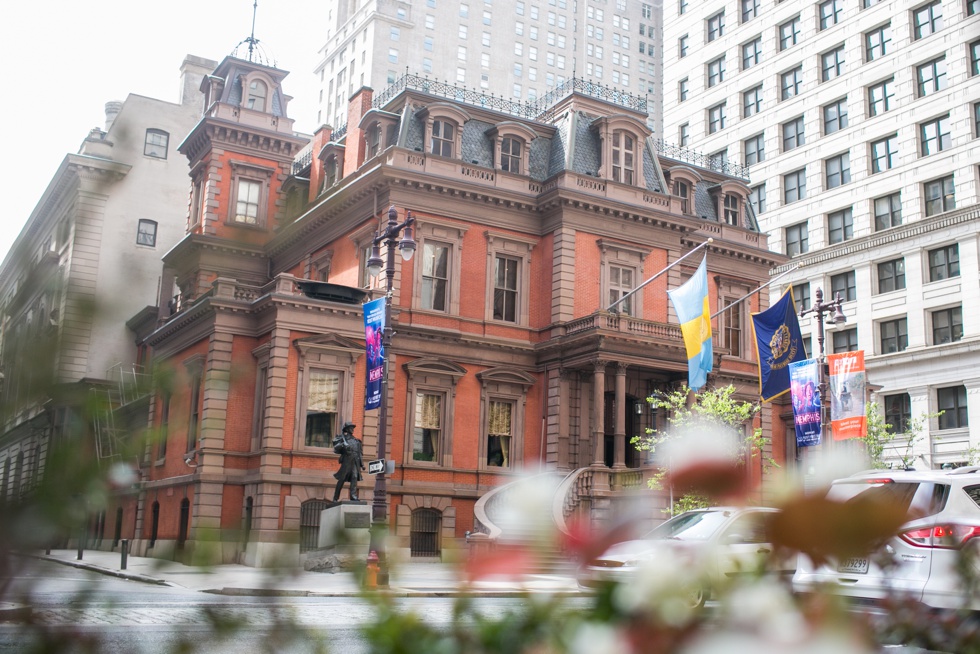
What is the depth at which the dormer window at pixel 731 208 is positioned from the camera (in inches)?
1628

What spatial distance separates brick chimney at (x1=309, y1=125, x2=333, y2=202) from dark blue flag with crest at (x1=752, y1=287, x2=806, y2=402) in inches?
750

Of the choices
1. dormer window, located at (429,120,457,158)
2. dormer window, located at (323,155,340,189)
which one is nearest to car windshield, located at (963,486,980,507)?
dormer window, located at (429,120,457,158)

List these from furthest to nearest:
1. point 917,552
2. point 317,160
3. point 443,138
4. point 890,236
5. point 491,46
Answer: point 491,46
point 890,236
point 317,160
point 443,138
point 917,552

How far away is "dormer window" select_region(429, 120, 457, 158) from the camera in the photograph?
111ft

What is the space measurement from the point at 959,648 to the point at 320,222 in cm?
3544

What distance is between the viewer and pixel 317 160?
40125mm

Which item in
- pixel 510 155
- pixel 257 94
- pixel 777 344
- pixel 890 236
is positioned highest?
pixel 257 94

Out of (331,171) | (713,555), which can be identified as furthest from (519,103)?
(713,555)

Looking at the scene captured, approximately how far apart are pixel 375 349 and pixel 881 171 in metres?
39.8

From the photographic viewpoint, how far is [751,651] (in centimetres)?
121

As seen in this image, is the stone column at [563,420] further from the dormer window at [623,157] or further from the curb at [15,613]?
the curb at [15,613]

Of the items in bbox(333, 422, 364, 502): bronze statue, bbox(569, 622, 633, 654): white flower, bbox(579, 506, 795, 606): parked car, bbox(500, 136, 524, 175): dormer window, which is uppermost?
bbox(500, 136, 524, 175): dormer window

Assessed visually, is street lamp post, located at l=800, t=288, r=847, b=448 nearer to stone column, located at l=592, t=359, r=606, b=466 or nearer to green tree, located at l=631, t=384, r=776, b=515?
green tree, located at l=631, t=384, r=776, b=515

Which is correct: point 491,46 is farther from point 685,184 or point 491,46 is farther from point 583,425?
point 583,425
